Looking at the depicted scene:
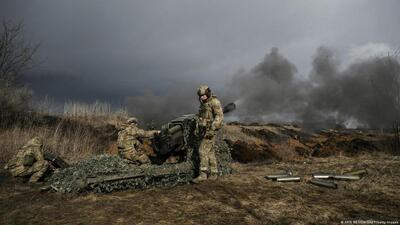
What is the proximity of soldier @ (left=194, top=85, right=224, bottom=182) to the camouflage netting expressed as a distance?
496 millimetres

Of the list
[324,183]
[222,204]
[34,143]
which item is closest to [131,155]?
[34,143]

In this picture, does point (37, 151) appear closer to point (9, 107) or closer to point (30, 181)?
point (30, 181)

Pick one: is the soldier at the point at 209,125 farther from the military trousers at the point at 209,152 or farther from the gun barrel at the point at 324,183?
the gun barrel at the point at 324,183

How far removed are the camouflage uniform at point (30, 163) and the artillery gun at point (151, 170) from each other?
135 centimetres

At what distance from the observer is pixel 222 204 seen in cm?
639

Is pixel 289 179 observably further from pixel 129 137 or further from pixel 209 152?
pixel 129 137

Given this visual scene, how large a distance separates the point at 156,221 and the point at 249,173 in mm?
4853

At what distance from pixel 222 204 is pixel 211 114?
3162mm

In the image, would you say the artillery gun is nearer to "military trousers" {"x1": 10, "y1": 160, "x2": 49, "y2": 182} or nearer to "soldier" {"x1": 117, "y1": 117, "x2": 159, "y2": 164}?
"soldier" {"x1": 117, "y1": 117, "x2": 159, "y2": 164}

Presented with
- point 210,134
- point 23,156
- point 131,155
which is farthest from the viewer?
point 131,155

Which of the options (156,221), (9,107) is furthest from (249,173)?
(9,107)

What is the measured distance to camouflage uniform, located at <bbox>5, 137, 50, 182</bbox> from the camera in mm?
9070

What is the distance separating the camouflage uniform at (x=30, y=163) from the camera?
9.07 meters

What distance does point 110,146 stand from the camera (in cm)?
1670
